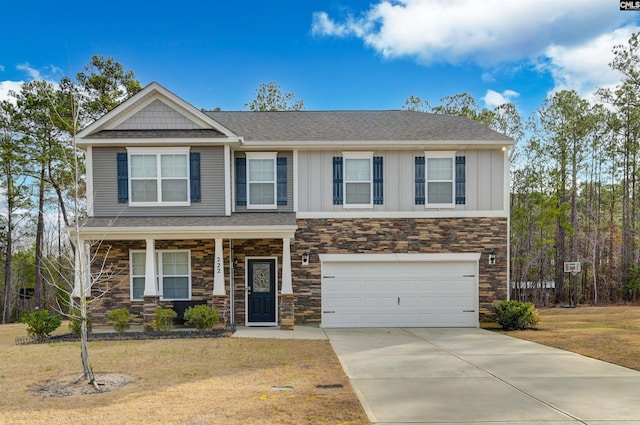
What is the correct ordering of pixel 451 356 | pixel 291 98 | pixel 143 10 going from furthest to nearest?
pixel 291 98 < pixel 143 10 < pixel 451 356

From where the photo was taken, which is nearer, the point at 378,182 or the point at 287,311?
the point at 287,311

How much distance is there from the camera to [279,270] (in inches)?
563

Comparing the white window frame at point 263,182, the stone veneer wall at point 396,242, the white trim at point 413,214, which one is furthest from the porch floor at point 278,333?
the white window frame at point 263,182

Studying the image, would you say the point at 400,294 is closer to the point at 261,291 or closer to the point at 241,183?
the point at 261,291

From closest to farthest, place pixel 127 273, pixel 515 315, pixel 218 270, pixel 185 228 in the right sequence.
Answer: pixel 185 228
pixel 218 270
pixel 515 315
pixel 127 273

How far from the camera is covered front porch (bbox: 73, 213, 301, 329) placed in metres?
13.0

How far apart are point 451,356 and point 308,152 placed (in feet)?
24.7

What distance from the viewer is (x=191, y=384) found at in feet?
24.5

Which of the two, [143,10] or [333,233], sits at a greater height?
[143,10]

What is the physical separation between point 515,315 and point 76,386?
11.5 meters

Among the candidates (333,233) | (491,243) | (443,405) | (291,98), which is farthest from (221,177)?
(291,98)

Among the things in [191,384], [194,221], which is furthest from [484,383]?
[194,221]

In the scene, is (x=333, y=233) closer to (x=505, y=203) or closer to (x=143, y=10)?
(x=505, y=203)

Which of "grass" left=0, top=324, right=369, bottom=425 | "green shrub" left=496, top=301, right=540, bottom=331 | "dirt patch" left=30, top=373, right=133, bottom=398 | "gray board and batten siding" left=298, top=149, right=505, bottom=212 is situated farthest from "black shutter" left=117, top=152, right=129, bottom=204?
"green shrub" left=496, top=301, right=540, bottom=331
